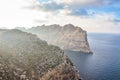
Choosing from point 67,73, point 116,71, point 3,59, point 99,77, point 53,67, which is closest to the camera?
point 3,59

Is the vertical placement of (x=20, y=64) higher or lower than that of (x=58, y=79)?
higher

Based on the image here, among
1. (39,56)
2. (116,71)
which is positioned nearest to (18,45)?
(39,56)

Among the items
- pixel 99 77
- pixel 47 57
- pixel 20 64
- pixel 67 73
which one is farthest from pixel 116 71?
pixel 20 64

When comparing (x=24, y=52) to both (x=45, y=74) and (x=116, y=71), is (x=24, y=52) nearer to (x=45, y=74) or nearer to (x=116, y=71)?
(x=45, y=74)

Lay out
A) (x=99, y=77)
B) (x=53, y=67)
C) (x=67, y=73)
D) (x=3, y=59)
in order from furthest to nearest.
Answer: (x=99, y=77)
(x=67, y=73)
(x=53, y=67)
(x=3, y=59)

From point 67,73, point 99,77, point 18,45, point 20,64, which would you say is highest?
point 18,45

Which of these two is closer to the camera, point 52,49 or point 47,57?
point 47,57
